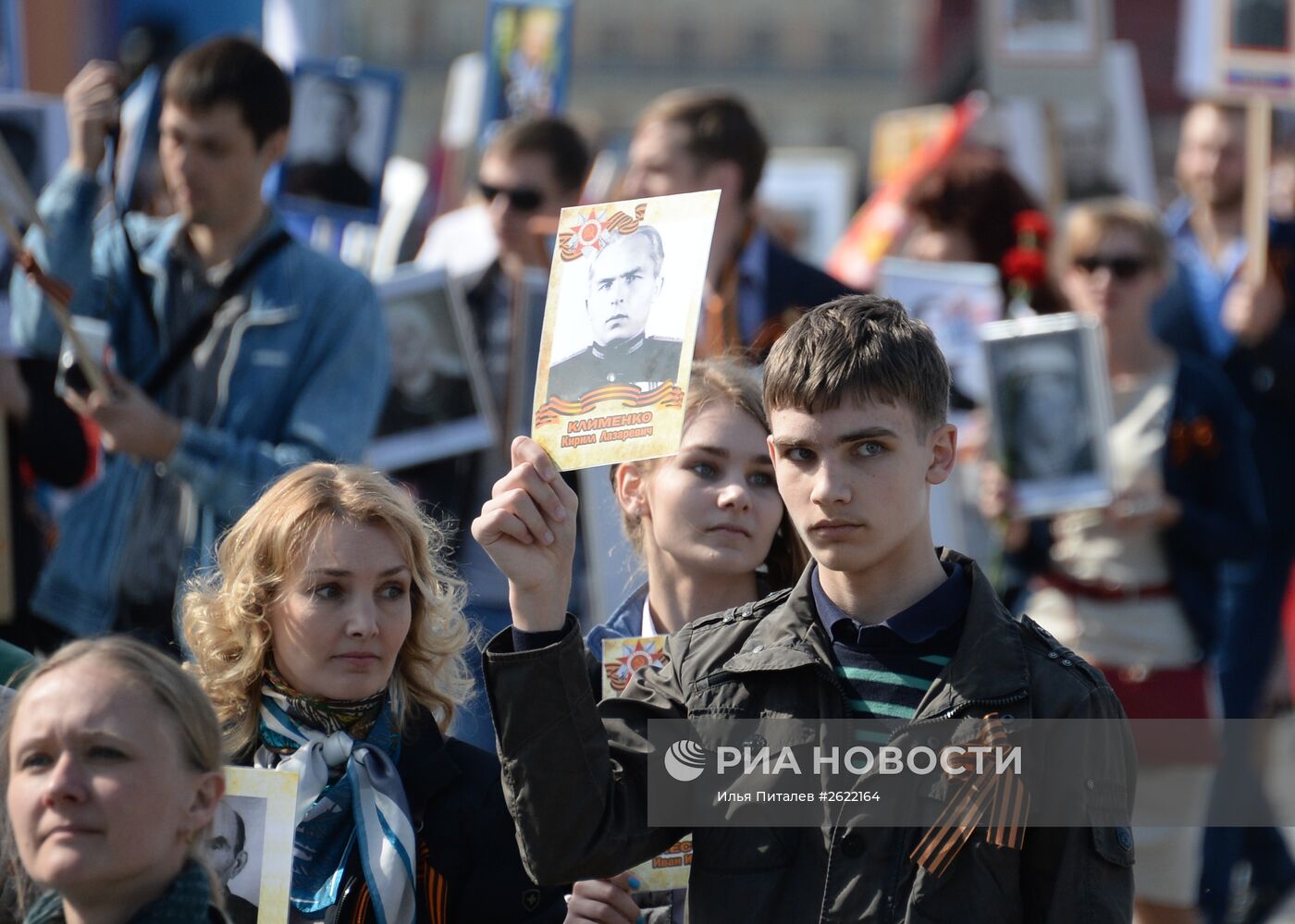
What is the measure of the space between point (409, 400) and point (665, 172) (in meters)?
0.96

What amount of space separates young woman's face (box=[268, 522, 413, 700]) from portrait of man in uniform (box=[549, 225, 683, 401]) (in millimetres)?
705

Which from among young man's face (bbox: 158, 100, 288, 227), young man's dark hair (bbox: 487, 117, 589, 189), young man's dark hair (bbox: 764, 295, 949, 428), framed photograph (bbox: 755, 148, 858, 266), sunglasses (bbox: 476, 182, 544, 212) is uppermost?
young man's dark hair (bbox: 764, 295, 949, 428)

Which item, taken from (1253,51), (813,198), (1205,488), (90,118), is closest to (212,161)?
(90,118)

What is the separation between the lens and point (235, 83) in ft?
16.0

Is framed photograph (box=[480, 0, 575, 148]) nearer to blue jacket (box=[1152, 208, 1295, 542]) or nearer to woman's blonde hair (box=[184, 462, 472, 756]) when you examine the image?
blue jacket (box=[1152, 208, 1295, 542])

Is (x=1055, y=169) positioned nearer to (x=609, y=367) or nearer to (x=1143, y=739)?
(x=1143, y=739)

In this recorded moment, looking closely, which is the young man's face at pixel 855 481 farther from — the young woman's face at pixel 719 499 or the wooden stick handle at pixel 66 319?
the wooden stick handle at pixel 66 319

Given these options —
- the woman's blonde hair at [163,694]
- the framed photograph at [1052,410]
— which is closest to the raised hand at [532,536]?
the woman's blonde hair at [163,694]

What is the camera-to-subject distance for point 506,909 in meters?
3.31

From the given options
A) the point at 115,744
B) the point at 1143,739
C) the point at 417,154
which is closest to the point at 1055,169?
the point at 1143,739

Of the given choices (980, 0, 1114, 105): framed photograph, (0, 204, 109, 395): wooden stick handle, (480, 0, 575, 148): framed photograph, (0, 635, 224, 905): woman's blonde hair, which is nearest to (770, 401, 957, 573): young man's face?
(0, 635, 224, 905): woman's blonde hair

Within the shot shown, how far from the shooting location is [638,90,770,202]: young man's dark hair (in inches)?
226

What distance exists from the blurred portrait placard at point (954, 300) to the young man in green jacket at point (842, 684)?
3871mm

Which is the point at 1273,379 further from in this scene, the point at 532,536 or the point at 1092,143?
the point at 532,536
